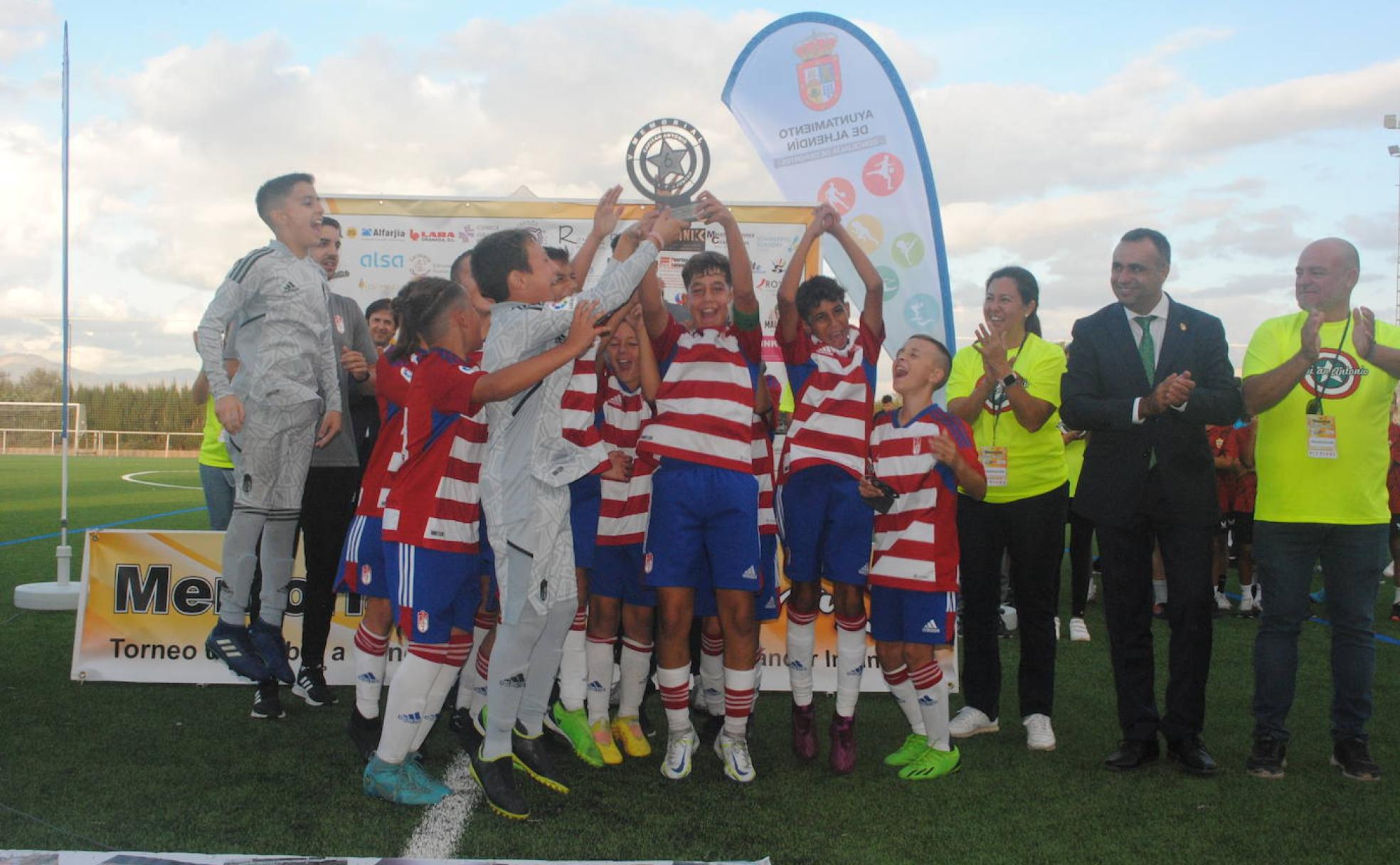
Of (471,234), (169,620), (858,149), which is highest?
(858,149)

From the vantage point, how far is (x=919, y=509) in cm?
407

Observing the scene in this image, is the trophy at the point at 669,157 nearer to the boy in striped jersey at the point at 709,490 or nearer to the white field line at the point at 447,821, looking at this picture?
the boy in striped jersey at the point at 709,490

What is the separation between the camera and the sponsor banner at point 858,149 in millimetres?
8367

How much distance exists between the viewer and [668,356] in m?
4.17

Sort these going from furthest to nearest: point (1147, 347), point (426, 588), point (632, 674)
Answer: point (632, 674) < point (1147, 347) < point (426, 588)

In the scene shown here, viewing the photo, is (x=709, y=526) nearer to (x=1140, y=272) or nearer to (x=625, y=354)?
(x=625, y=354)

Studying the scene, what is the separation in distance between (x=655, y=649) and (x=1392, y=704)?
366 cm

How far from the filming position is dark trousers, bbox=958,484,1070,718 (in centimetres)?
446

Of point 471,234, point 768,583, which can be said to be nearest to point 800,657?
point 768,583

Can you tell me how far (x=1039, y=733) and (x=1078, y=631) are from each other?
296 cm

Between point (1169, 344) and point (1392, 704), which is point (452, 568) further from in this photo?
point (1392, 704)

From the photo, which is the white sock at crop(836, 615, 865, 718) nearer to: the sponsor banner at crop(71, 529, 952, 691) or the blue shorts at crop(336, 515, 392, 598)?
the sponsor banner at crop(71, 529, 952, 691)

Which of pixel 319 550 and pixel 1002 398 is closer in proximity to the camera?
pixel 1002 398

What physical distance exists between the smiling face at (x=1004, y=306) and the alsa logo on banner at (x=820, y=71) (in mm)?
4401
